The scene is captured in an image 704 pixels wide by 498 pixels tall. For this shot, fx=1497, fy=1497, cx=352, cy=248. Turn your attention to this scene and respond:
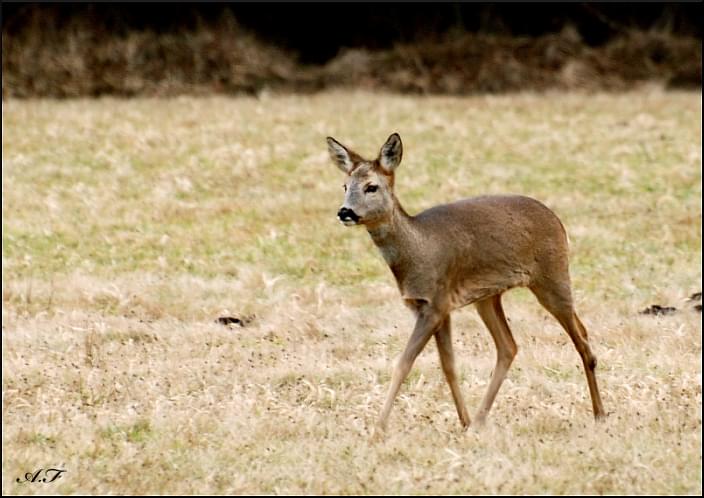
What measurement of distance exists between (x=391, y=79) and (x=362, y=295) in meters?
13.8

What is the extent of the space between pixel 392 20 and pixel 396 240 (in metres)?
19.9

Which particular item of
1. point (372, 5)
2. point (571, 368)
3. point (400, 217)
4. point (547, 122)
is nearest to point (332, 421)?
point (400, 217)

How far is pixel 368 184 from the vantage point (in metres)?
8.91

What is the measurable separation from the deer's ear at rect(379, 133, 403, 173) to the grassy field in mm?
1547

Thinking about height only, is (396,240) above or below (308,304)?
above

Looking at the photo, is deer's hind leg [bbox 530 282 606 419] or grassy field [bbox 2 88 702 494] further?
deer's hind leg [bbox 530 282 606 419]

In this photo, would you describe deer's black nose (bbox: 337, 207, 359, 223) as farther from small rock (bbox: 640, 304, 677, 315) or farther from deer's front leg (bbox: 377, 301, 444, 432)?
small rock (bbox: 640, 304, 677, 315)

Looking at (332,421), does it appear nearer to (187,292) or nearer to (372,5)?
(187,292)

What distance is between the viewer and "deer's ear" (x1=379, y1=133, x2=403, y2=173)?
902 cm

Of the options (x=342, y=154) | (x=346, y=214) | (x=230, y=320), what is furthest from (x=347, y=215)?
(x=230, y=320)

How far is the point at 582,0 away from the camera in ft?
94.5

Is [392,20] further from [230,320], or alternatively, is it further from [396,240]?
[396,240]

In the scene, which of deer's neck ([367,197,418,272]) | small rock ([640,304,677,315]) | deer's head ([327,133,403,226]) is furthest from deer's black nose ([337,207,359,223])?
small rock ([640,304,677,315])

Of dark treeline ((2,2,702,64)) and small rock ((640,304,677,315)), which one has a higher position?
small rock ((640,304,677,315))
